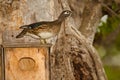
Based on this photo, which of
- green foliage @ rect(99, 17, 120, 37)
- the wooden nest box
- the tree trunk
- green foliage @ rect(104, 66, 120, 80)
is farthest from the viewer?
green foliage @ rect(104, 66, 120, 80)

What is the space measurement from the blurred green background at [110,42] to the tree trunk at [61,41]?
4.63 feet

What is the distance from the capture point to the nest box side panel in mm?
5586

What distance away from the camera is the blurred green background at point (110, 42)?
921cm

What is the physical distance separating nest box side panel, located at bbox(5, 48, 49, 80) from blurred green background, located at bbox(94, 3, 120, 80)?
115 inches

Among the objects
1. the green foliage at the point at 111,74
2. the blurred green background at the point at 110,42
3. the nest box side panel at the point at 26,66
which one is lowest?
the nest box side panel at the point at 26,66

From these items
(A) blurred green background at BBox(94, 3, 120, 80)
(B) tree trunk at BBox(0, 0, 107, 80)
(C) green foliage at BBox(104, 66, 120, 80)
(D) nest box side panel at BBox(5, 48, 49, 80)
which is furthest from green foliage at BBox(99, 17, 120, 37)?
(D) nest box side panel at BBox(5, 48, 49, 80)

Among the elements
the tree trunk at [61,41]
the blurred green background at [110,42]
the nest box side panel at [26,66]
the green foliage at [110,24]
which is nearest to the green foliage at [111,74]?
the blurred green background at [110,42]

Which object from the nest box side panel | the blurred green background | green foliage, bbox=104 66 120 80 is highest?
the blurred green background

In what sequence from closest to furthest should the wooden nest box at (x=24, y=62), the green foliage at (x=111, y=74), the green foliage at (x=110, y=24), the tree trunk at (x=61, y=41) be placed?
1. the wooden nest box at (x=24, y=62)
2. the tree trunk at (x=61, y=41)
3. the green foliage at (x=110, y=24)
4. the green foliage at (x=111, y=74)

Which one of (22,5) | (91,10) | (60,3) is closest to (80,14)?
(91,10)

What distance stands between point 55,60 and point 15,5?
0.80 m

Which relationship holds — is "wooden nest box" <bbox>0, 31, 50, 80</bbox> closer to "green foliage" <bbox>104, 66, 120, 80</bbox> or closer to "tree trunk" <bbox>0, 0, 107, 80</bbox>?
"tree trunk" <bbox>0, 0, 107, 80</bbox>

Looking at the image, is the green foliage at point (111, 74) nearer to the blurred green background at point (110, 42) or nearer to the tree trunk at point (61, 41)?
the blurred green background at point (110, 42)

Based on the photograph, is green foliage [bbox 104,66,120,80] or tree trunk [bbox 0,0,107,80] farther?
green foliage [bbox 104,66,120,80]
